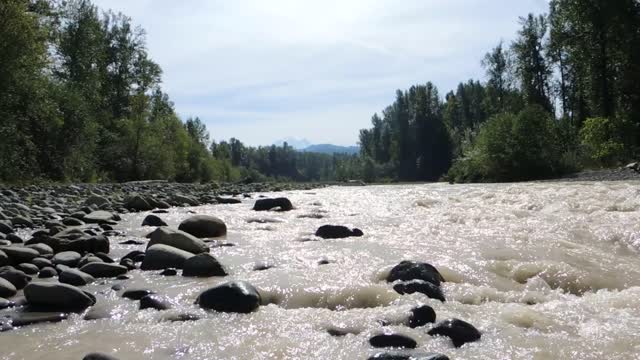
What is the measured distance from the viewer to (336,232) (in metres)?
8.89

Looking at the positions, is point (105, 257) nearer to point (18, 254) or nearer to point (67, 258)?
point (67, 258)

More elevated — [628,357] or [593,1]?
[593,1]

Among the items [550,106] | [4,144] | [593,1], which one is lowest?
[4,144]

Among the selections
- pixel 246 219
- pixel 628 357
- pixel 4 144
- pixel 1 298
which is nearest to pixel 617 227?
pixel 628 357

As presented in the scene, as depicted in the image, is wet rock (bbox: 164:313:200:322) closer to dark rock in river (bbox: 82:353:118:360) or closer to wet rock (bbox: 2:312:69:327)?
wet rock (bbox: 2:312:69:327)

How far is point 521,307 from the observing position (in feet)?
15.3

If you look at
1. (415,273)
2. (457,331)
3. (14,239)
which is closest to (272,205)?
(14,239)

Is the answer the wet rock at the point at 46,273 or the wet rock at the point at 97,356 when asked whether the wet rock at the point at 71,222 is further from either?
the wet rock at the point at 97,356

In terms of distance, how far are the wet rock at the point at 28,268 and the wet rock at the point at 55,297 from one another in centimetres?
119

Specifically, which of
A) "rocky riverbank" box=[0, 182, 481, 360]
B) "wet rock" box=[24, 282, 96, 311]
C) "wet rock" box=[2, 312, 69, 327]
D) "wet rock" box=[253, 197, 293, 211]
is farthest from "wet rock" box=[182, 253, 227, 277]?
"wet rock" box=[253, 197, 293, 211]

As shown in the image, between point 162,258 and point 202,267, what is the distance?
71 centimetres

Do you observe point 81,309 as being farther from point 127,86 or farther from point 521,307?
point 127,86

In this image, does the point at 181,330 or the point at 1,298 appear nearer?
the point at 181,330

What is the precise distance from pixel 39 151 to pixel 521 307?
88.8ft
